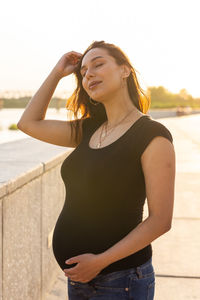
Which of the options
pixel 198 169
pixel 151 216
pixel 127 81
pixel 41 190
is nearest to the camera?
pixel 151 216

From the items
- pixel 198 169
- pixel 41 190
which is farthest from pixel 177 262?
pixel 198 169

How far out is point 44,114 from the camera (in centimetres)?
268

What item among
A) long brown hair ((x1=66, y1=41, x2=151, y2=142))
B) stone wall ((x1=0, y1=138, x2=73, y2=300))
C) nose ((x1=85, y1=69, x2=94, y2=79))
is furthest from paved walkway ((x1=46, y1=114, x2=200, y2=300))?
nose ((x1=85, y1=69, x2=94, y2=79))

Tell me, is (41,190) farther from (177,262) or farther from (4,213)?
(177,262)

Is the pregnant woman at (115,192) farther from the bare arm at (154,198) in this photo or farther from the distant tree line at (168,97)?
the distant tree line at (168,97)

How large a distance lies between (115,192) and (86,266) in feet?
1.13

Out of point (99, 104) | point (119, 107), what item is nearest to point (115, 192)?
point (119, 107)

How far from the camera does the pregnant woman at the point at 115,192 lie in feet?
5.82

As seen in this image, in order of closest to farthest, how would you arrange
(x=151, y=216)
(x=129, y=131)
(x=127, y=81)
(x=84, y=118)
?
1. (x=151, y=216)
2. (x=129, y=131)
3. (x=127, y=81)
4. (x=84, y=118)

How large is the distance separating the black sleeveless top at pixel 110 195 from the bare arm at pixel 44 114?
1.65 ft

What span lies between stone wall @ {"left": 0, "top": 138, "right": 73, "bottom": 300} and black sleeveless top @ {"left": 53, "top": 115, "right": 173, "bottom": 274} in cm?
57

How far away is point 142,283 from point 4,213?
99cm

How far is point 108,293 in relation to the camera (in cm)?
191

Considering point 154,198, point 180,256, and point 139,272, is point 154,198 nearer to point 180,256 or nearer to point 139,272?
point 139,272
